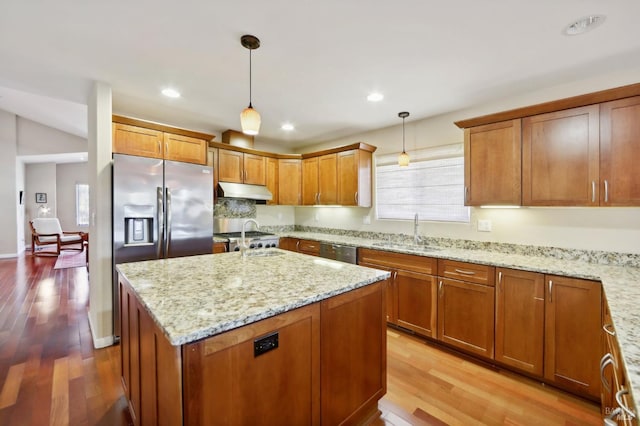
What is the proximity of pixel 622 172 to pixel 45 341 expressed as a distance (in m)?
5.17

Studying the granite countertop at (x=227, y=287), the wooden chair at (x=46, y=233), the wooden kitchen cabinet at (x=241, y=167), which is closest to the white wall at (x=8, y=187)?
the wooden chair at (x=46, y=233)

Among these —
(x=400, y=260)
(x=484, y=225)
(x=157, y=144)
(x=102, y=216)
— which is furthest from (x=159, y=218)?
(x=484, y=225)

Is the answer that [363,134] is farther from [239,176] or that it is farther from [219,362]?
[219,362]

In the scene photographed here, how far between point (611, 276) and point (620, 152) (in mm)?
889

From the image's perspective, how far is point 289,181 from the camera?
15.4 ft

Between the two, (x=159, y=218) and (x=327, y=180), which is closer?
(x=159, y=218)

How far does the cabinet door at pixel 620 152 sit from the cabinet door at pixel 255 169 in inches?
150

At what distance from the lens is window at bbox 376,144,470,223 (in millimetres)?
3316

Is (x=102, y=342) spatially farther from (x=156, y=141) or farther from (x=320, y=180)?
(x=320, y=180)

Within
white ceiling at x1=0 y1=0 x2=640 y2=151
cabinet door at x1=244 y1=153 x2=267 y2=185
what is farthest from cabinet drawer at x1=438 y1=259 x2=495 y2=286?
cabinet door at x1=244 y1=153 x2=267 y2=185

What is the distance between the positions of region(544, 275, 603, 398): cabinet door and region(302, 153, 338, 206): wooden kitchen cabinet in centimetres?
270

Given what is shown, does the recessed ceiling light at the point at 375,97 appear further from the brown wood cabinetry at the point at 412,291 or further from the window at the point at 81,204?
the window at the point at 81,204

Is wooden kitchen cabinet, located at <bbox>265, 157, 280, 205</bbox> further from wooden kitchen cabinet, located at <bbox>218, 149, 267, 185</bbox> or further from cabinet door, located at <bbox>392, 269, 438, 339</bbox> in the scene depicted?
cabinet door, located at <bbox>392, 269, 438, 339</bbox>

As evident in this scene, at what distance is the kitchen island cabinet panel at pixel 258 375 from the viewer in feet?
3.35
